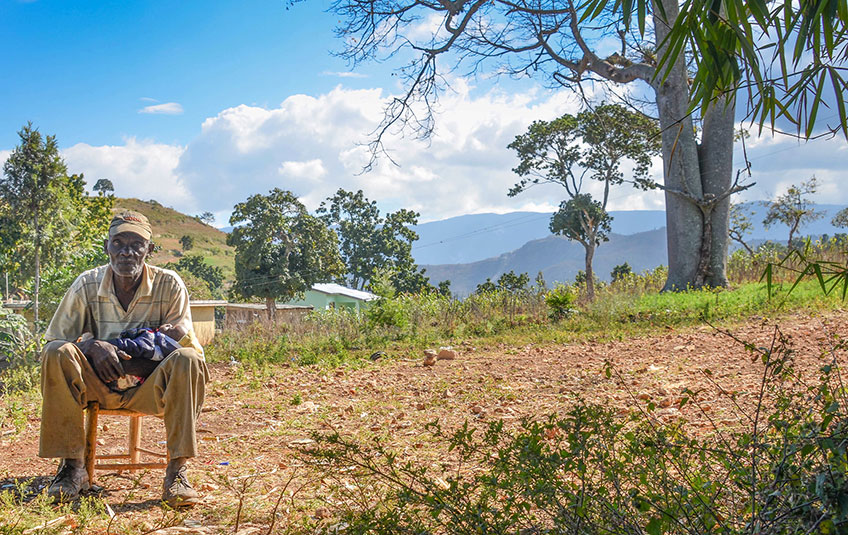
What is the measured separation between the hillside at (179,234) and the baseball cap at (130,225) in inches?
2398

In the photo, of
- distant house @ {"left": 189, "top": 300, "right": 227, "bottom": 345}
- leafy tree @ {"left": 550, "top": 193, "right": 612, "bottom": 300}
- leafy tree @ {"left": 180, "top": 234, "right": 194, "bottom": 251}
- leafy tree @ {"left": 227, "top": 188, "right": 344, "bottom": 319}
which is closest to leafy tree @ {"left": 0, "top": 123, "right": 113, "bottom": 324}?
distant house @ {"left": 189, "top": 300, "right": 227, "bottom": 345}

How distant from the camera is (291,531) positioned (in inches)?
104

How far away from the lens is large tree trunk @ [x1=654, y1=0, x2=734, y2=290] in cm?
1388

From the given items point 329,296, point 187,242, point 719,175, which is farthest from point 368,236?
point 719,175

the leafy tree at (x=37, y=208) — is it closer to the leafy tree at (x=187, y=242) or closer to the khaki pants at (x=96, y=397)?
the khaki pants at (x=96, y=397)

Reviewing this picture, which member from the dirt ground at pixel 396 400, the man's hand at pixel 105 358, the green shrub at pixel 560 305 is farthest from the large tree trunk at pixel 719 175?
the man's hand at pixel 105 358

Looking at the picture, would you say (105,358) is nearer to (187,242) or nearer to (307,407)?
(307,407)

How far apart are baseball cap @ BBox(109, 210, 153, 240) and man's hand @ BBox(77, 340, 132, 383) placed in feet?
2.10

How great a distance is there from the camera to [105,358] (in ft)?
10.5

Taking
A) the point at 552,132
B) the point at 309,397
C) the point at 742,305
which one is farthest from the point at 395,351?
the point at 552,132

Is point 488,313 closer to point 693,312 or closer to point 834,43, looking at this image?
point 693,312

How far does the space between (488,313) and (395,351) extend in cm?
303

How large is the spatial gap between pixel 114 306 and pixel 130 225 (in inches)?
17.7

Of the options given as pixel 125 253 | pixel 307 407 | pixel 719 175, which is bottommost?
pixel 307 407
